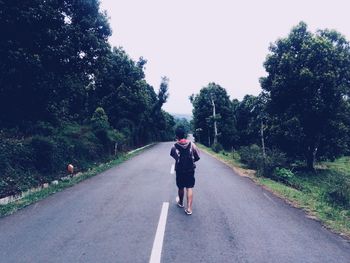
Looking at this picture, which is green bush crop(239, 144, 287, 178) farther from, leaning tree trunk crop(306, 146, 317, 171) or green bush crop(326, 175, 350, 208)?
leaning tree trunk crop(306, 146, 317, 171)

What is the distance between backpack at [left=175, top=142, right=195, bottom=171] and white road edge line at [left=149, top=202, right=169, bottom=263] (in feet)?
3.86

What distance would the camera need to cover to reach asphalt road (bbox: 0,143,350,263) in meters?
5.26

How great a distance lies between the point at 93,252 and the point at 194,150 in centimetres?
380

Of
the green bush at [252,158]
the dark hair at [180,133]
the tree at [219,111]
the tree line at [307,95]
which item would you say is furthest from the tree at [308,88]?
the tree at [219,111]

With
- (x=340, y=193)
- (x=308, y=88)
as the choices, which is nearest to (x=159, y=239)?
(x=340, y=193)

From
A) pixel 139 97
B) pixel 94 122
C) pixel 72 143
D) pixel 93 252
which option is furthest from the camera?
pixel 139 97

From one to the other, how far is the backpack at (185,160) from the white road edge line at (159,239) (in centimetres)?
118

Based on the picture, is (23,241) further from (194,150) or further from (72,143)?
(72,143)

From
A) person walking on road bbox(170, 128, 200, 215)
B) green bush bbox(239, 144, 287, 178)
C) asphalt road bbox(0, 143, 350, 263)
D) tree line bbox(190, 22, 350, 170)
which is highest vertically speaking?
tree line bbox(190, 22, 350, 170)

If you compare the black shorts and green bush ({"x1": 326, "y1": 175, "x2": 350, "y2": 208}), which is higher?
the black shorts

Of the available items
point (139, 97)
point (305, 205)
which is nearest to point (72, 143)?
point (305, 205)

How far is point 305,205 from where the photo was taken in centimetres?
938

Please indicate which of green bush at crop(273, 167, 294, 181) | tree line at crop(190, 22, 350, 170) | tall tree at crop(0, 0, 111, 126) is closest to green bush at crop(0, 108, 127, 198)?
tall tree at crop(0, 0, 111, 126)

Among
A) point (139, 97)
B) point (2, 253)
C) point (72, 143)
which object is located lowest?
point (2, 253)
